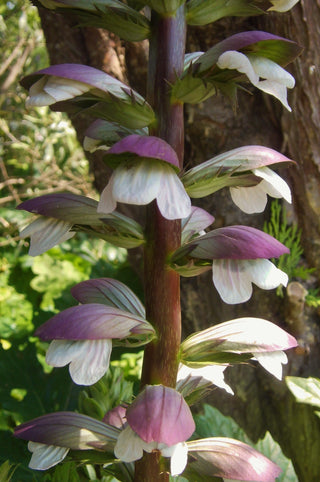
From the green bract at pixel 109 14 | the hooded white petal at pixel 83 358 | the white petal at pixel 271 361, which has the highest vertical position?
the green bract at pixel 109 14

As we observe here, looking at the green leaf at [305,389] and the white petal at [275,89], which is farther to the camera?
the green leaf at [305,389]

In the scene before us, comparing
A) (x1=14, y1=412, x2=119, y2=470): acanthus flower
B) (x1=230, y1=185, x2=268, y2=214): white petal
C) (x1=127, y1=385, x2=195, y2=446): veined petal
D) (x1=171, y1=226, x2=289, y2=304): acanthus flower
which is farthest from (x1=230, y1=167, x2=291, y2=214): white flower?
(x1=14, y1=412, x2=119, y2=470): acanthus flower

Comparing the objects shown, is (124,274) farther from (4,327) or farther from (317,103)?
(317,103)

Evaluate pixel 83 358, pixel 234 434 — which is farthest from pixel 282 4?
pixel 234 434

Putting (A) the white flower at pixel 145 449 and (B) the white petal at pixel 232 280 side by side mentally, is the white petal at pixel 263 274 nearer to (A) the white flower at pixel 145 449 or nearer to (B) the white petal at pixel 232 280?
(B) the white petal at pixel 232 280

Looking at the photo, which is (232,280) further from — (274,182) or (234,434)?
(234,434)

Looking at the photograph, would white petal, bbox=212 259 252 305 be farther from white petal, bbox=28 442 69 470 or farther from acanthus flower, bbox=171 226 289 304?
white petal, bbox=28 442 69 470

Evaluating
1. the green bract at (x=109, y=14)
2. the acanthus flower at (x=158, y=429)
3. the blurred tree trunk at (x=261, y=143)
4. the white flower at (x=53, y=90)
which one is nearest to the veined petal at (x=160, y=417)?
the acanthus flower at (x=158, y=429)
